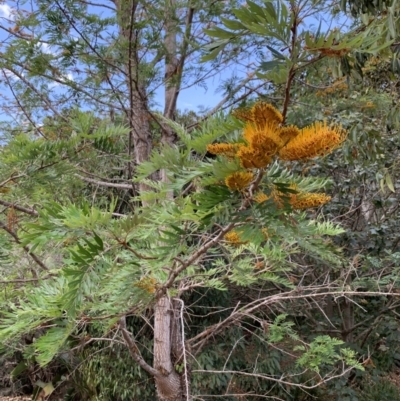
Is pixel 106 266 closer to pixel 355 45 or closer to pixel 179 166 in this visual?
pixel 179 166

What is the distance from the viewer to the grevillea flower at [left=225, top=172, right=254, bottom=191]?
512 millimetres

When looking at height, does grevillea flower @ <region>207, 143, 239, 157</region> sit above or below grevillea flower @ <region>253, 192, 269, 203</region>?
above

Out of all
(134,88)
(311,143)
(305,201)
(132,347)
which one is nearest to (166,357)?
(132,347)

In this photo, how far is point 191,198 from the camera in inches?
28.3

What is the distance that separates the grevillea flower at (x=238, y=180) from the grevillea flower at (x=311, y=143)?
5 centimetres

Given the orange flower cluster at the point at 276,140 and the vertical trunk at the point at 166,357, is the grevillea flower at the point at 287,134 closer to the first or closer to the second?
the orange flower cluster at the point at 276,140

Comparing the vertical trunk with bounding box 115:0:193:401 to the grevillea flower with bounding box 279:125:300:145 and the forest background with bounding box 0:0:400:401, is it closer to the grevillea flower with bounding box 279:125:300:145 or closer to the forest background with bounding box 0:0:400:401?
the forest background with bounding box 0:0:400:401

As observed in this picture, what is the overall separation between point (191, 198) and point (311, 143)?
0.30m

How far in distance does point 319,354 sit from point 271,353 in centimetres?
96

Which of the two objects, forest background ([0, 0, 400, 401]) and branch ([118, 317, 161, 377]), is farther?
branch ([118, 317, 161, 377])

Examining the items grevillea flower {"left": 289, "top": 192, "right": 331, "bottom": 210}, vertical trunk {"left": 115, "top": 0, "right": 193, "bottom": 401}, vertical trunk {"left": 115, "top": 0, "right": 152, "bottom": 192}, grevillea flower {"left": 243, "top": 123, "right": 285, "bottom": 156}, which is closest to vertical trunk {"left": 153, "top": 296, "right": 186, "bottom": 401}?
vertical trunk {"left": 115, "top": 0, "right": 193, "bottom": 401}

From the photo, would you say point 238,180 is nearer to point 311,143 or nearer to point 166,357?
point 311,143

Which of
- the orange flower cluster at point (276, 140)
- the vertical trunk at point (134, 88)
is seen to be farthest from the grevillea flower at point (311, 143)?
the vertical trunk at point (134, 88)

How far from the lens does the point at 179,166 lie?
71 centimetres
